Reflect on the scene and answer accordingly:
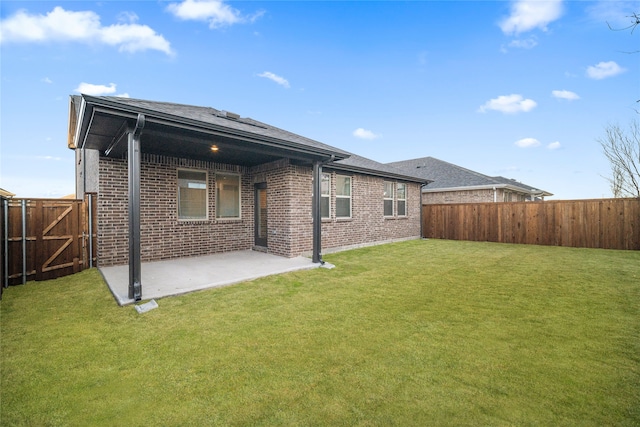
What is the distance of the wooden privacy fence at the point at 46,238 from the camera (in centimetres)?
544

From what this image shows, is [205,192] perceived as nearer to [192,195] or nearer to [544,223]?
[192,195]

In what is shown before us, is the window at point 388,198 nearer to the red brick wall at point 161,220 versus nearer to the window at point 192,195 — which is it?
the red brick wall at point 161,220

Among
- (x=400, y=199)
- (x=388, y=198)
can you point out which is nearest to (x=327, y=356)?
(x=388, y=198)

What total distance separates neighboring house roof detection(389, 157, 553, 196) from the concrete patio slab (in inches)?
408

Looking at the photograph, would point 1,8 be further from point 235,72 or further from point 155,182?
point 235,72

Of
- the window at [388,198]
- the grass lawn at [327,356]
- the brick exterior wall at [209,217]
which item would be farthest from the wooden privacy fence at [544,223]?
the grass lawn at [327,356]

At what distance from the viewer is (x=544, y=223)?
36.5 feet

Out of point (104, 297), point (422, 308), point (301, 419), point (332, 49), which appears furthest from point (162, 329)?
point (332, 49)

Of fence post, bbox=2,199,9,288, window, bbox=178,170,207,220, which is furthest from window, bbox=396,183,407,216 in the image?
fence post, bbox=2,199,9,288

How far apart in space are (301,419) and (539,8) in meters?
9.37

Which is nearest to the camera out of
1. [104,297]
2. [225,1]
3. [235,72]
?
[104,297]

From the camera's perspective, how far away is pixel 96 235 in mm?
6613

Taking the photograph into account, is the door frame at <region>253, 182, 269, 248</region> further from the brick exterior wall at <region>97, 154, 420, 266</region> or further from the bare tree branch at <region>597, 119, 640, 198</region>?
the bare tree branch at <region>597, 119, 640, 198</region>

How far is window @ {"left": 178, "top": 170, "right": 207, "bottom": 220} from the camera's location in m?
7.81
